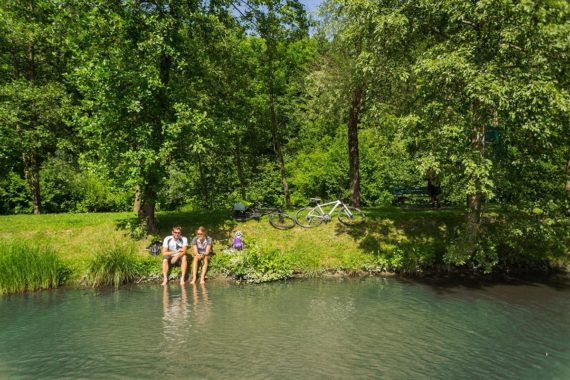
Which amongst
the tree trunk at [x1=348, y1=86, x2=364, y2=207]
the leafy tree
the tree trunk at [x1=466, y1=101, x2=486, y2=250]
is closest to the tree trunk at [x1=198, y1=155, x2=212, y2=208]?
the leafy tree

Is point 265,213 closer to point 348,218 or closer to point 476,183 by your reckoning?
point 348,218

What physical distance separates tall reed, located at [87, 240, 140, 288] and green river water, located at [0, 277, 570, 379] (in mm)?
442

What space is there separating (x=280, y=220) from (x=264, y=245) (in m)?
1.51

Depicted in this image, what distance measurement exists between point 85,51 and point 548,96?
1257cm

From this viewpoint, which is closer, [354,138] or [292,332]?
[292,332]

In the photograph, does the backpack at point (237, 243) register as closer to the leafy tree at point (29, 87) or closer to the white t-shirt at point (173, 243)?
the white t-shirt at point (173, 243)

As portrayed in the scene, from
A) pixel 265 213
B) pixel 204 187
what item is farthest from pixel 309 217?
pixel 204 187

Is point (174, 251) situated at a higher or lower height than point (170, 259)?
higher

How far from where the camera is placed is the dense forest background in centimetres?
1082

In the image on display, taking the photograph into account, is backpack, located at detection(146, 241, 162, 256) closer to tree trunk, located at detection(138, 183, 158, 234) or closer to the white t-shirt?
the white t-shirt

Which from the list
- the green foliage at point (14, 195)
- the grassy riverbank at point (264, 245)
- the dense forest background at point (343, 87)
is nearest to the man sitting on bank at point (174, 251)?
the grassy riverbank at point (264, 245)

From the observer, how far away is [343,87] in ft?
52.5

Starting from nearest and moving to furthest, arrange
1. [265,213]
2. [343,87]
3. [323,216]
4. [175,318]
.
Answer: [175,318] → [323,216] → [265,213] → [343,87]

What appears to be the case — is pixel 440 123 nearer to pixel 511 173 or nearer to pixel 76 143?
pixel 511 173
